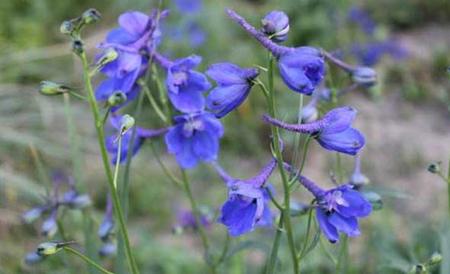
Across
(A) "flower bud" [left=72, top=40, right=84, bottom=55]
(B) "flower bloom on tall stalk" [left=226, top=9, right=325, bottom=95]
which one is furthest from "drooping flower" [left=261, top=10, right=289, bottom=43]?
(A) "flower bud" [left=72, top=40, right=84, bottom=55]

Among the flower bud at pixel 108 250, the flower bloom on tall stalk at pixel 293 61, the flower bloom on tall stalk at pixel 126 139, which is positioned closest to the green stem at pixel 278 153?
the flower bloom on tall stalk at pixel 293 61

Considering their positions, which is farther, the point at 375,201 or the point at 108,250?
the point at 108,250

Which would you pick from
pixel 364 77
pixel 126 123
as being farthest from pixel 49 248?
pixel 364 77

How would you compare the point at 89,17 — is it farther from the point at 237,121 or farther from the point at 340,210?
the point at 237,121

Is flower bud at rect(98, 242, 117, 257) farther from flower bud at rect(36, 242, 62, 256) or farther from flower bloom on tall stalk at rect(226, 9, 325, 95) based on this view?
flower bloom on tall stalk at rect(226, 9, 325, 95)

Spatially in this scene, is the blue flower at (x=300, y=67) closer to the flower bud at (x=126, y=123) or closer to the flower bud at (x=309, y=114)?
the flower bud at (x=126, y=123)

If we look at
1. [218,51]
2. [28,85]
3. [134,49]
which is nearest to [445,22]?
[218,51]
